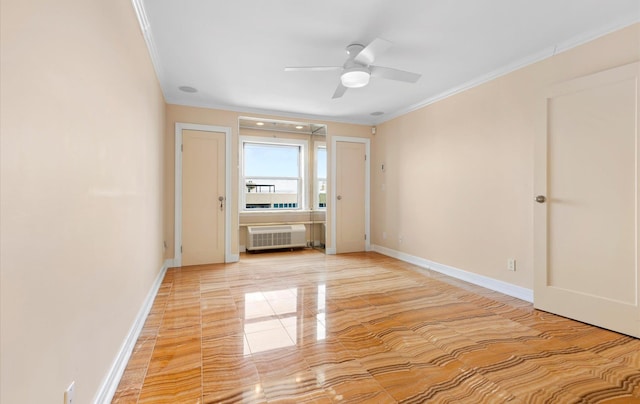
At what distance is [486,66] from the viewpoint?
3.10 meters

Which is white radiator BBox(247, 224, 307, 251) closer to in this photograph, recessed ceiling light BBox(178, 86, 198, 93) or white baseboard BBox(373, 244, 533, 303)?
white baseboard BBox(373, 244, 533, 303)

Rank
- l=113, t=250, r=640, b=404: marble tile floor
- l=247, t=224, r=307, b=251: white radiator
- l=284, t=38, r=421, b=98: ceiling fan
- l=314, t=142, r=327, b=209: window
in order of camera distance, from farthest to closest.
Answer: l=314, t=142, r=327, b=209: window, l=247, t=224, r=307, b=251: white radiator, l=284, t=38, r=421, b=98: ceiling fan, l=113, t=250, r=640, b=404: marble tile floor

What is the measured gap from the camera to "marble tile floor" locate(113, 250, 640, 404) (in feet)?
5.14

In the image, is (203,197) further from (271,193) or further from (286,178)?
(286,178)

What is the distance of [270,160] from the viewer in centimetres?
595

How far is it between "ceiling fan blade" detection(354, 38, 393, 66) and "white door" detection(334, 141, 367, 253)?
8.80 feet

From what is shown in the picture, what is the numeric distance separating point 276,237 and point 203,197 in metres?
1.63

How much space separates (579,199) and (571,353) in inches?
49.6

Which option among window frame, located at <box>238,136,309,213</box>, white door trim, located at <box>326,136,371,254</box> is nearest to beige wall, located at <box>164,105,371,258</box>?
white door trim, located at <box>326,136,371,254</box>

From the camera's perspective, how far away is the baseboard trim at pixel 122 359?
4.75ft

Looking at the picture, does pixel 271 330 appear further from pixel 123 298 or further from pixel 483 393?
pixel 483 393

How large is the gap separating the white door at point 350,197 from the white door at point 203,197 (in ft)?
6.55

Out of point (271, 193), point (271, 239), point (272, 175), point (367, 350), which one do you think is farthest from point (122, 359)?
point (272, 175)

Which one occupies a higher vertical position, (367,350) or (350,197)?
(350,197)
